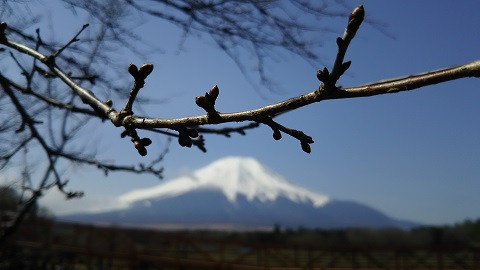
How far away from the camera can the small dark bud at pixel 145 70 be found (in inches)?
39.9

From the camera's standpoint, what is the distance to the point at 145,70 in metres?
1.03

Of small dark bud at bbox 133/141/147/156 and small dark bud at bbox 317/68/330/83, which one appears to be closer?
small dark bud at bbox 317/68/330/83

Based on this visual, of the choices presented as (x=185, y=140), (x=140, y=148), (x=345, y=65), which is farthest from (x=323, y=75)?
(x=140, y=148)

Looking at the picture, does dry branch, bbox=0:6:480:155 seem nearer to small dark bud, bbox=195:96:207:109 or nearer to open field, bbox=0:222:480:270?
small dark bud, bbox=195:96:207:109

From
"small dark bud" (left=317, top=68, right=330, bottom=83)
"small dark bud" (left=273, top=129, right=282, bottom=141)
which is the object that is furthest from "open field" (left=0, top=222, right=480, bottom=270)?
"small dark bud" (left=317, top=68, right=330, bottom=83)

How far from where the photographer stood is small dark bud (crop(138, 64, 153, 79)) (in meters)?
1.01

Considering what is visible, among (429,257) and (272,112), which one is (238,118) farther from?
(429,257)

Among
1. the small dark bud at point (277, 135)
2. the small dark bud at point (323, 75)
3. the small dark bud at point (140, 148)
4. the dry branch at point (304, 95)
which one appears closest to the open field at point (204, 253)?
the small dark bud at point (140, 148)

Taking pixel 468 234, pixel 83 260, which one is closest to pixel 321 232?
pixel 468 234

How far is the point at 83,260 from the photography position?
870 cm

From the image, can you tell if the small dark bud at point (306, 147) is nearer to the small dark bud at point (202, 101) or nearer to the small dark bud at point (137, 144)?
the small dark bud at point (202, 101)

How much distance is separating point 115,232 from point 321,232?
2005cm

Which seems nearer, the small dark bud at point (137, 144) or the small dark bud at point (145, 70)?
the small dark bud at point (145, 70)

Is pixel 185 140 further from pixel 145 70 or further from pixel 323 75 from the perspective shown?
pixel 323 75
